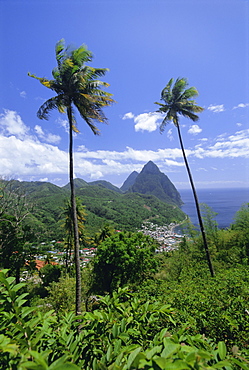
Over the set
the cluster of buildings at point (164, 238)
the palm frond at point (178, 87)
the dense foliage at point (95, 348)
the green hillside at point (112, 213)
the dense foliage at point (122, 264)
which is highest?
the palm frond at point (178, 87)

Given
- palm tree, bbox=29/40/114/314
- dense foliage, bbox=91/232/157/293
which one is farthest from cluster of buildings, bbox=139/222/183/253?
palm tree, bbox=29/40/114/314

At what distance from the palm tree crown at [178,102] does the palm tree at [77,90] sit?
141 inches

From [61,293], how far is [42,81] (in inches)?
412

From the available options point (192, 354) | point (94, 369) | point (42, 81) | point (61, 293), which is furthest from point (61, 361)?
point (61, 293)

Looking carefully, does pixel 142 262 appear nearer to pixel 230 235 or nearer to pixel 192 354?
pixel 230 235

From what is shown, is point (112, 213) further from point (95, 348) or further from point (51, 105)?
point (95, 348)

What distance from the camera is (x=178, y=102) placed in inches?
350

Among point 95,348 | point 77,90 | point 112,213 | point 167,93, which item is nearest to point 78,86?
point 77,90

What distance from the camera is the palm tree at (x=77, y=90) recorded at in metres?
6.77

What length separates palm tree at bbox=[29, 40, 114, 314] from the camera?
677 cm

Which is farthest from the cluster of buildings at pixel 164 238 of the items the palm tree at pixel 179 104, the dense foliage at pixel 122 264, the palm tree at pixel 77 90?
the palm tree at pixel 77 90

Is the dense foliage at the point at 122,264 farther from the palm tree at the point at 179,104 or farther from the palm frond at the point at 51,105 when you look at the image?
the palm frond at the point at 51,105

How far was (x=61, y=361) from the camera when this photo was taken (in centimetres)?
76

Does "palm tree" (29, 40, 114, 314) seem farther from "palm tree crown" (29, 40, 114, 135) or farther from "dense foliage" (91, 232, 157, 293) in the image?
"dense foliage" (91, 232, 157, 293)
